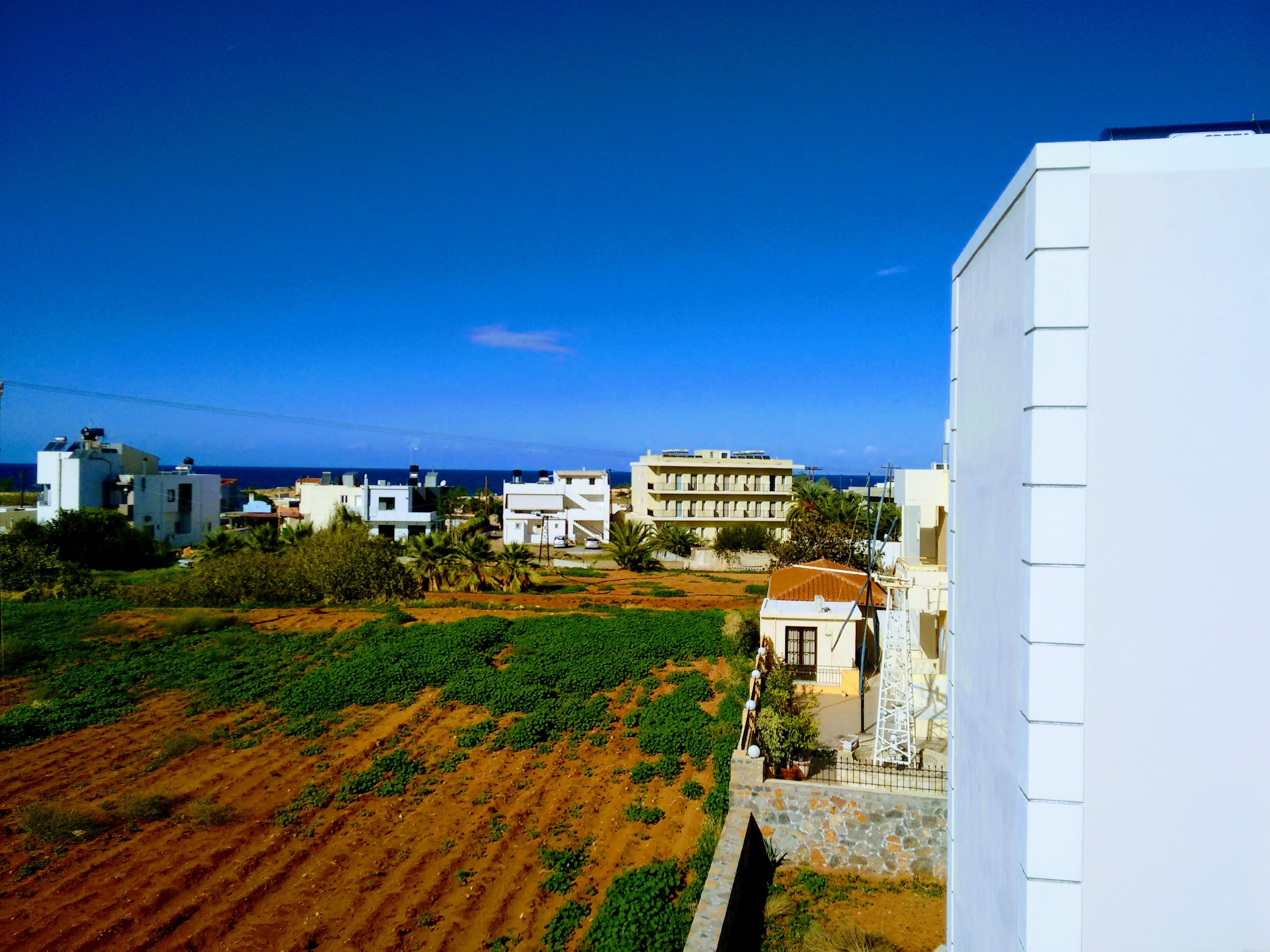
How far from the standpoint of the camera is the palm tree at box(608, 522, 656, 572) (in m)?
38.6

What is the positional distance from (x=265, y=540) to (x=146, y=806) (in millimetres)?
21447

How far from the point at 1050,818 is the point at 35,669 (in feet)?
72.2

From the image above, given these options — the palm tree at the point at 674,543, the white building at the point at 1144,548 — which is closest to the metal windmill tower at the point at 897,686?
the white building at the point at 1144,548

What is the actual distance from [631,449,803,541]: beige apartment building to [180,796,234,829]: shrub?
129 feet

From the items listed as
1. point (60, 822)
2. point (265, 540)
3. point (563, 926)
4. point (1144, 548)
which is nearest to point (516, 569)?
point (265, 540)

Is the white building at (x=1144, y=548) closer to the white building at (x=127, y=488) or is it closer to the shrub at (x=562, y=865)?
the shrub at (x=562, y=865)

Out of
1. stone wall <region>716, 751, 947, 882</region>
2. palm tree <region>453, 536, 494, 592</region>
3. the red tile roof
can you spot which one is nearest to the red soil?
stone wall <region>716, 751, 947, 882</region>

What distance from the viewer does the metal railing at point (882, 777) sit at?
35.6ft

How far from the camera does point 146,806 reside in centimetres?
1133

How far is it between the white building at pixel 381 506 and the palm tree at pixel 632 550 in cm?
1442

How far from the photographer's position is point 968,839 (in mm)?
4027

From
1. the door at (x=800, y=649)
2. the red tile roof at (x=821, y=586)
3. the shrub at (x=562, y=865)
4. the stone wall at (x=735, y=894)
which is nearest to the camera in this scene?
the stone wall at (x=735, y=894)

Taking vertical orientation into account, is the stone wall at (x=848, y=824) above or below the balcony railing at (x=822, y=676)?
below

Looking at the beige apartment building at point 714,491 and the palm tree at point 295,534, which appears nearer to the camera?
the palm tree at point 295,534
